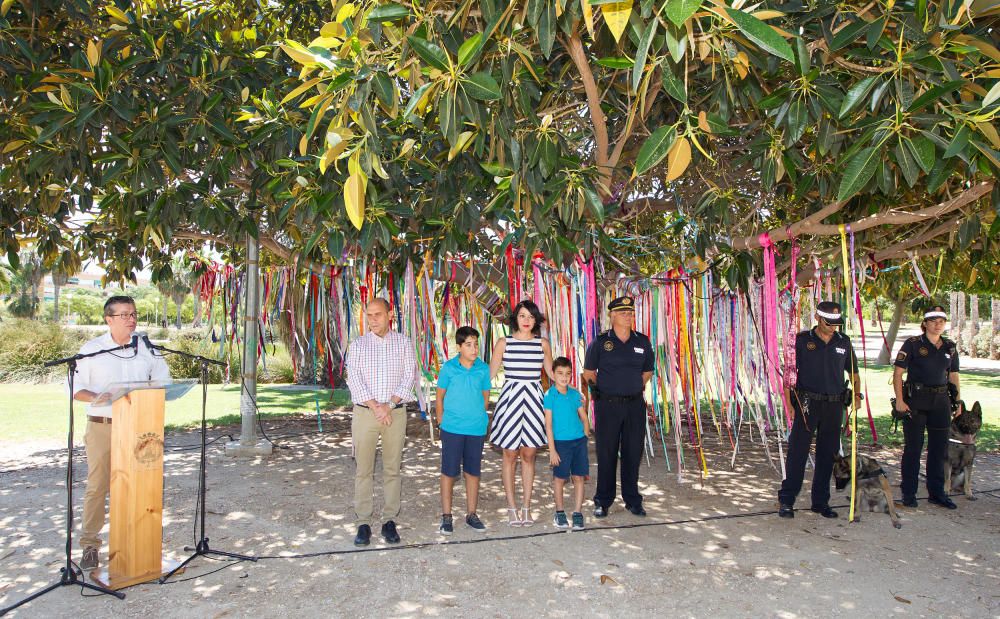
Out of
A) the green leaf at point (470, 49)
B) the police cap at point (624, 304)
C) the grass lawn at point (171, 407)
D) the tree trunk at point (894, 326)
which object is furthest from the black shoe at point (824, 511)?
the tree trunk at point (894, 326)

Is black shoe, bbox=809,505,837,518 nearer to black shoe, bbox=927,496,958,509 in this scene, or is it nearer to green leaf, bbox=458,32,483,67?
black shoe, bbox=927,496,958,509

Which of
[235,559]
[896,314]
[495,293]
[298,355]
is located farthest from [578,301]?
[896,314]

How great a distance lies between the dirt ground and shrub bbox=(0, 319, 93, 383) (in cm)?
1211

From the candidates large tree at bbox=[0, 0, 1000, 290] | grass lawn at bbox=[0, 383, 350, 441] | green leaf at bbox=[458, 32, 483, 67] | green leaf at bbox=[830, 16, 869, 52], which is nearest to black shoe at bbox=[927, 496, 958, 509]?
large tree at bbox=[0, 0, 1000, 290]

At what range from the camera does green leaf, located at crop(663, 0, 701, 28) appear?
1315 mm

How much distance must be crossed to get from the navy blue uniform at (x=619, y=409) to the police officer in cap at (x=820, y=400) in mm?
1048

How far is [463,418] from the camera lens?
171 inches

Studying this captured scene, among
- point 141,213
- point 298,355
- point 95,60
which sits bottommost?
point 298,355

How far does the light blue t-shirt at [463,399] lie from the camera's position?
14.3 feet

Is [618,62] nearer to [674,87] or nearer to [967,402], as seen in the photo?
[674,87]

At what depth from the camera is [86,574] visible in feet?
11.7

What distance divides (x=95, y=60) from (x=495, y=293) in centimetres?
399

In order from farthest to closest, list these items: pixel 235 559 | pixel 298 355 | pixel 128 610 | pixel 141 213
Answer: pixel 298 355
pixel 141 213
pixel 235 559
pixel 128 610

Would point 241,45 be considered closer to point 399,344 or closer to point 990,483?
point 399,344
